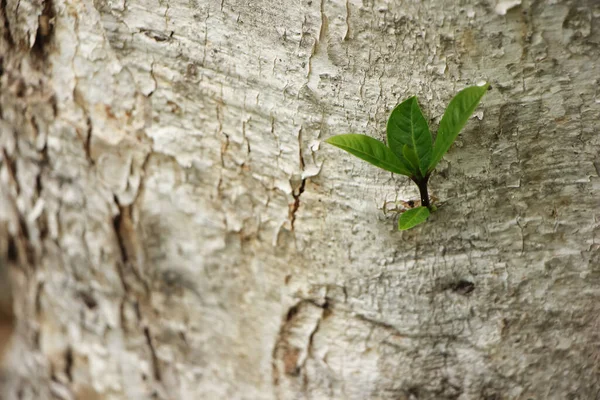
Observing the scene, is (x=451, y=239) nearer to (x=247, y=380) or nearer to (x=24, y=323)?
(x=247, y=380)

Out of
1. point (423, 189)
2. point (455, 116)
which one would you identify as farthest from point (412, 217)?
point (455, 116)

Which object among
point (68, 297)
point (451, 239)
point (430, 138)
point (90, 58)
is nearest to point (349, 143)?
point (430, 138)

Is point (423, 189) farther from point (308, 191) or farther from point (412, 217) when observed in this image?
point (308, 191)

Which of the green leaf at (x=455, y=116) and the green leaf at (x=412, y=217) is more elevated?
the green leaf at (x=455, y=116)
